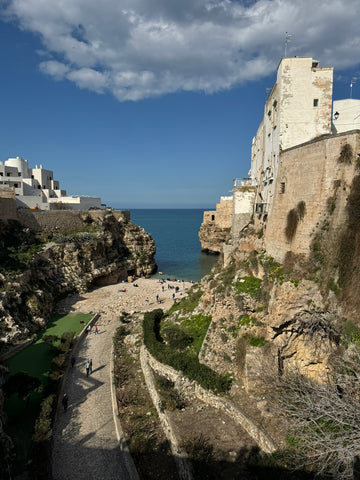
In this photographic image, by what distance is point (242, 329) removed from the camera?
15.0 m

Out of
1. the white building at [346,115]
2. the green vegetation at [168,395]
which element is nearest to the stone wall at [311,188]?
the white building at [346,115]

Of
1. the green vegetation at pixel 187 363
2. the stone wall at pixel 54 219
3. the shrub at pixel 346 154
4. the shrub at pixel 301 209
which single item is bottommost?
the green vegetation at pixel 187 363

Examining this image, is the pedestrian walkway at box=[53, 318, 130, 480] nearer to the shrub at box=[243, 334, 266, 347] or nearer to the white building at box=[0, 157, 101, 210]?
the shrub at box=[243, 334, 266, 347]

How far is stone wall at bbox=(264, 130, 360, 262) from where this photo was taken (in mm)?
12477

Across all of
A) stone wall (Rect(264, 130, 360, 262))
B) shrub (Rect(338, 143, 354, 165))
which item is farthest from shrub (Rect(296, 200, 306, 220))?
shrub (Rect(338, 143, 354, 165))

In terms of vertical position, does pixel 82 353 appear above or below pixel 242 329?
below

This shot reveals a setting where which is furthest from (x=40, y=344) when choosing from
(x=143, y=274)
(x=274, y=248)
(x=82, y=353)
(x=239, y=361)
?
(x=143, y=274)

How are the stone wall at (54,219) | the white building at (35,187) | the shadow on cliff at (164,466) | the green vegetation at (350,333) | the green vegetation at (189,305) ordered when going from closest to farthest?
the shadow on cliff at (164,466) < the green vegetation at (350,333) < the green vegetation at (189,305) < the stone wall at (54,219) < the white building at (35,187)

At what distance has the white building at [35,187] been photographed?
40156 millimetres

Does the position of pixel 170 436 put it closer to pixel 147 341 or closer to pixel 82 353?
pixel 147 341

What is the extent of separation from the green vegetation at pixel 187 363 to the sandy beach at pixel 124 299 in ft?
30.2

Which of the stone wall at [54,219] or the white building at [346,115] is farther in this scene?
the stone wall at [54,219]

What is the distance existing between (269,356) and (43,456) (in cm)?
1042

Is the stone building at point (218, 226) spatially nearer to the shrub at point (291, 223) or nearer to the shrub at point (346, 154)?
the shrub at point (291, 223)
